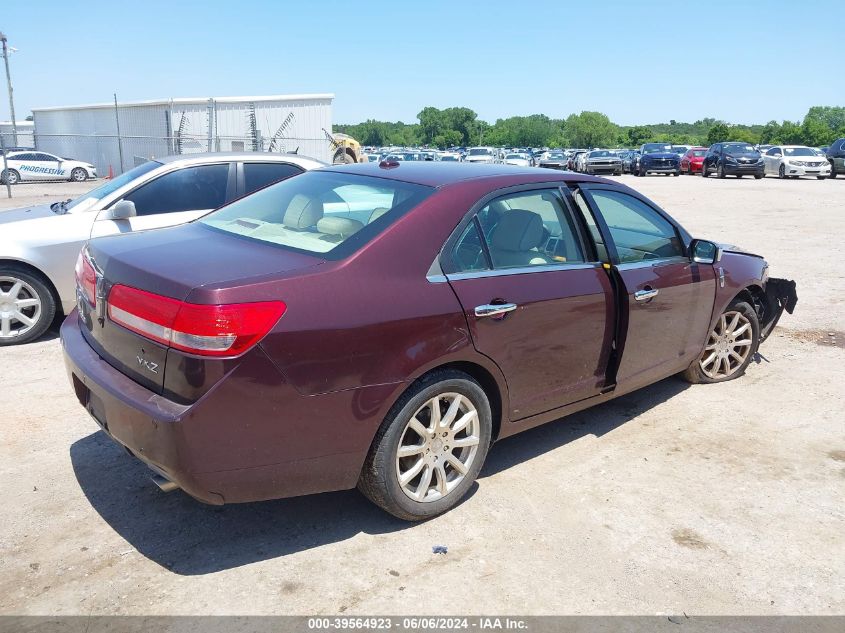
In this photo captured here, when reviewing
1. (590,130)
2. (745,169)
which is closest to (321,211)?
(745,169)

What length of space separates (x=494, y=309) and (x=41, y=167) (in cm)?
3180

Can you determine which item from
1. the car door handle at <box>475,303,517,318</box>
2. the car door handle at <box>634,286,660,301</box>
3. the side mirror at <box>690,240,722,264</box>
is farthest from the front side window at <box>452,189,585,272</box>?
the side mirror at <box>690,240,722,264</box>

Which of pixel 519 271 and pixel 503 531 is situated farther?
pixel 519 271

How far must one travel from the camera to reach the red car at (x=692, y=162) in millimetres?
37281

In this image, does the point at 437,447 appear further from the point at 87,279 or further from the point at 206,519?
the point at 87,279

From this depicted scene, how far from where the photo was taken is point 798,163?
3269cm

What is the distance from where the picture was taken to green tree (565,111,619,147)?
156 metres

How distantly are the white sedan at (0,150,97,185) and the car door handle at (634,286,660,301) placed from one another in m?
30.4

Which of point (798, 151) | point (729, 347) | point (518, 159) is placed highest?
point (798, 151)

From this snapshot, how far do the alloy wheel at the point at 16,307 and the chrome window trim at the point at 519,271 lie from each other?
14.6 feet

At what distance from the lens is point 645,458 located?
4.32m

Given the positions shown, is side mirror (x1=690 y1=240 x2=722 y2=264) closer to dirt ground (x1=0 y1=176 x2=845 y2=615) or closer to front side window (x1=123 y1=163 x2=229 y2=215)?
dirt ground (x1=0 y1=176 x2=845 y2=615)

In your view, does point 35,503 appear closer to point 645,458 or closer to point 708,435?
point 645,458

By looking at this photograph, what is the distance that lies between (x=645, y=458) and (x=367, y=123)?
179156mm
